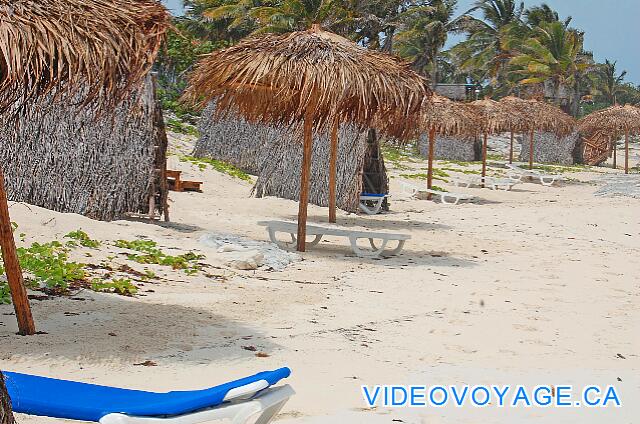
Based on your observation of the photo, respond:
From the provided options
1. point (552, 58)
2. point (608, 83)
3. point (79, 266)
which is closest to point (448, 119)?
point (79, 266)

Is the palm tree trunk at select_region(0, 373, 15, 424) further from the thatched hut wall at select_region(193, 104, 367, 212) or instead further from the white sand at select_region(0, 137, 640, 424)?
the thatched hut wall at select_region(193, 104, 367, 212)

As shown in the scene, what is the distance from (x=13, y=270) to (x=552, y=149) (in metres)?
30.3

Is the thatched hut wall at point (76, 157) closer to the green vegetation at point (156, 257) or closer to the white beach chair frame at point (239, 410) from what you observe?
the green vegetation at point (156, 257)

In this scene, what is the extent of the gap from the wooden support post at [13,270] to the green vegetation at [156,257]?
247 centimetres

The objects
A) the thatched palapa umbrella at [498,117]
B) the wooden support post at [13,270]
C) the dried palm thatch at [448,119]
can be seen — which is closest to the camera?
the wooden support post at [13,270]

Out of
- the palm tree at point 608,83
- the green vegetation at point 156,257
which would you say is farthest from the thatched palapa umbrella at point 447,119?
the palm tree at point 608,83

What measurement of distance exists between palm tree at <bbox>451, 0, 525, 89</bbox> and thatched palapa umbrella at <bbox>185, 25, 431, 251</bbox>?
32.9 metres

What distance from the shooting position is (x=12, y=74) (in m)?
3.95

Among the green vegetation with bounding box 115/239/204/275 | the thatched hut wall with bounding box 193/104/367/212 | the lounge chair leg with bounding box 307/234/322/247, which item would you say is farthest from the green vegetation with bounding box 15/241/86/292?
the thatched hut wall with bounding box 193/104/367/212

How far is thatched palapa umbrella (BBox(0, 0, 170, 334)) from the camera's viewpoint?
13.4ft

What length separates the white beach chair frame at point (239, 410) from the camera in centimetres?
277

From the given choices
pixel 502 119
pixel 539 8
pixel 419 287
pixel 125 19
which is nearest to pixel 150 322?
pixel 125 19

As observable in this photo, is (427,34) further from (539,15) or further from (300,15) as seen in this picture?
(300,15)

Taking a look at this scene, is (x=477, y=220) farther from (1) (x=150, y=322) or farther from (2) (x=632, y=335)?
(1) (x=150, y=322)
